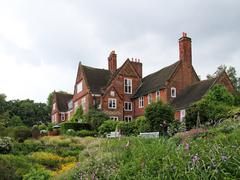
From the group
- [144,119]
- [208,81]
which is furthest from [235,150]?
[208,81]

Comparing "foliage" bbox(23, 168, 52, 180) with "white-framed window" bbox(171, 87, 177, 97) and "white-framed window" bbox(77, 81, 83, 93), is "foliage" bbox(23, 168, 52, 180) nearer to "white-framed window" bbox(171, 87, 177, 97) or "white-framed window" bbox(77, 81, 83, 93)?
"white-framed window" bbox(171, 87, 177, 97)

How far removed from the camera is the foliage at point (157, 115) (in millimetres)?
29144

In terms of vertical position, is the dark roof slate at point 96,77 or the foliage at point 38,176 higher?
the dark roof slate at point 96,77

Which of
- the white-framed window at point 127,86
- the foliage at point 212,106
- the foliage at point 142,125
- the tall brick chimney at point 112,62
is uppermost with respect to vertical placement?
the tall brick chimney at point 112,62

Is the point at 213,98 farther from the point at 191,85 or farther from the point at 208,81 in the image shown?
the point at 191,85

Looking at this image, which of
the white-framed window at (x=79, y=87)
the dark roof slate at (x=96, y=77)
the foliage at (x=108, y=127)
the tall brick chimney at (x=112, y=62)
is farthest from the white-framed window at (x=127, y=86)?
the foliage at (x=108, y=127)

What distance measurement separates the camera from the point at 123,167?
6133 mm

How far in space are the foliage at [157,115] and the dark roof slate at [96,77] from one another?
593 inches

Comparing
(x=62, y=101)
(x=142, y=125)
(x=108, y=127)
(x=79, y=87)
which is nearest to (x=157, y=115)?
(x=142, y=125)

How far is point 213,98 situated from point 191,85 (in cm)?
779

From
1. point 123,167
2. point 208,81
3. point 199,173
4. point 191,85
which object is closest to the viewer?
point 199,173

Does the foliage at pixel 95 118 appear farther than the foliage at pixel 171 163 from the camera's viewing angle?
Yes

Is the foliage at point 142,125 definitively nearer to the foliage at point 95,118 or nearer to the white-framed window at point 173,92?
the foliage at point 95,118

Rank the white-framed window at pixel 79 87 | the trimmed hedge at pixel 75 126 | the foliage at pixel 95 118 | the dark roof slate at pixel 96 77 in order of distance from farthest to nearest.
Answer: the white-framed window at pixel 79 87 < the dark roof slate at pixel 96 77 < the foliage at pixel 95 118 < the trimmed hedge at pixel 75 126
